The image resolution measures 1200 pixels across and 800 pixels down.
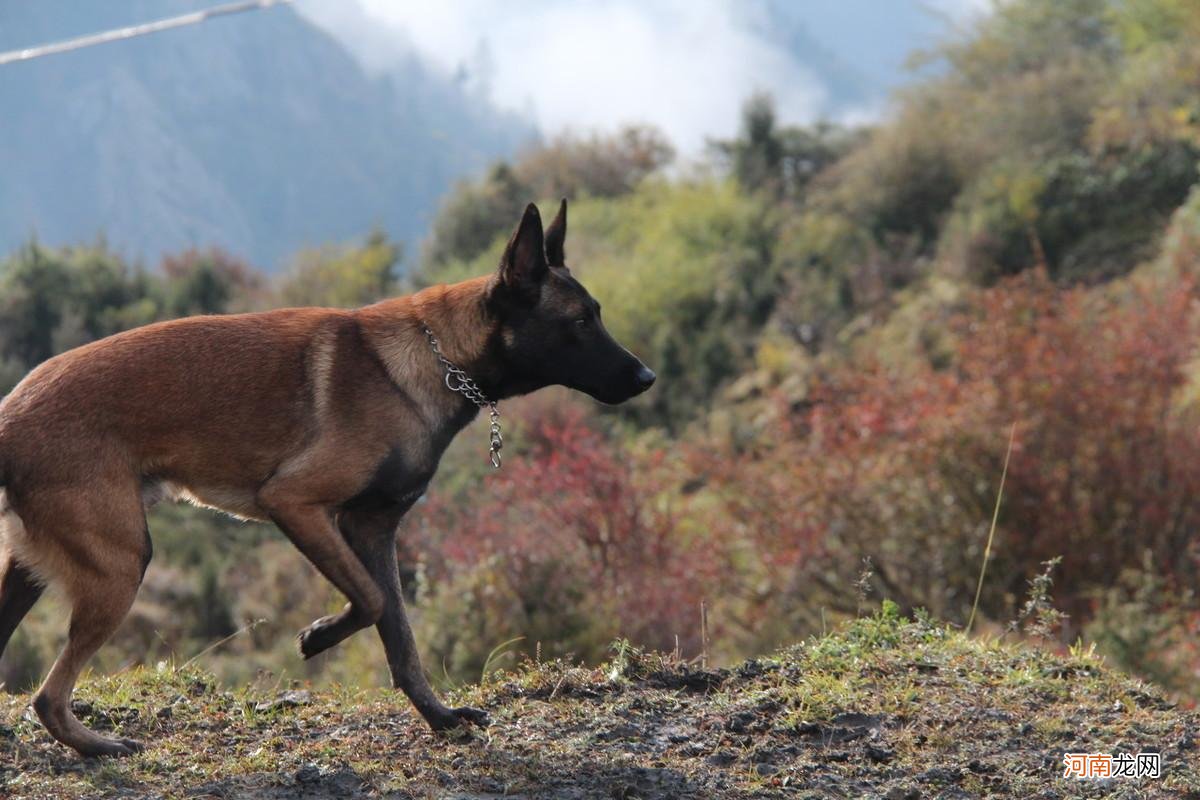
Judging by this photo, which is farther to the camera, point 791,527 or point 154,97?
point 154,97

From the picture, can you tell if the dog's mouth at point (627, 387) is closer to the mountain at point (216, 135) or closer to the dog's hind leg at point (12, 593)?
the dog's hind leg at point (12, 593)

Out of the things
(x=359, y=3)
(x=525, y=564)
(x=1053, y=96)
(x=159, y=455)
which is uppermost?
(x=359, y=3)

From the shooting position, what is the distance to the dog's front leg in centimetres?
537

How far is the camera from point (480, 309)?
5664mm

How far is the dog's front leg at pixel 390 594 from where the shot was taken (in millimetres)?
5367

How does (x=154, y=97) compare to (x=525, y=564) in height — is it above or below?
above

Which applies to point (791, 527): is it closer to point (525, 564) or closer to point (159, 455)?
point (525, 564)

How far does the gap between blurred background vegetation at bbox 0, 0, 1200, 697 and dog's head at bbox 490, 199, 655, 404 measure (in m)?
1.16

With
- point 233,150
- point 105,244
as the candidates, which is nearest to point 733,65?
point 233,150

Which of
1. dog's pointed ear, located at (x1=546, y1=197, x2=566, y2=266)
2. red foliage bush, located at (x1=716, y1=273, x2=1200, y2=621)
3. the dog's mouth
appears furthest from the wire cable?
red foliage bush, located at (x1=716, y1=273, x2=1200, y2=621)

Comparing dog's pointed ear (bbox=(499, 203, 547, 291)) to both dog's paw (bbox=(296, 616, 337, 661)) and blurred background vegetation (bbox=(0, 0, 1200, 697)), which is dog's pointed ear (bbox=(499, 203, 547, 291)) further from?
blurred background vegetation (bbox=(0, 0, 1200, 697))

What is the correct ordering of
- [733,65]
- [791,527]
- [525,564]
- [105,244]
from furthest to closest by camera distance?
[733,65] < [105,244] < [791,527] < [525,564]

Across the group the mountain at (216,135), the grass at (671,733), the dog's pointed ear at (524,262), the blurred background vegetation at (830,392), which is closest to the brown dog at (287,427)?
the dog's pointed ear at (524,262)

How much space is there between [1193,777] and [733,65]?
155 m
